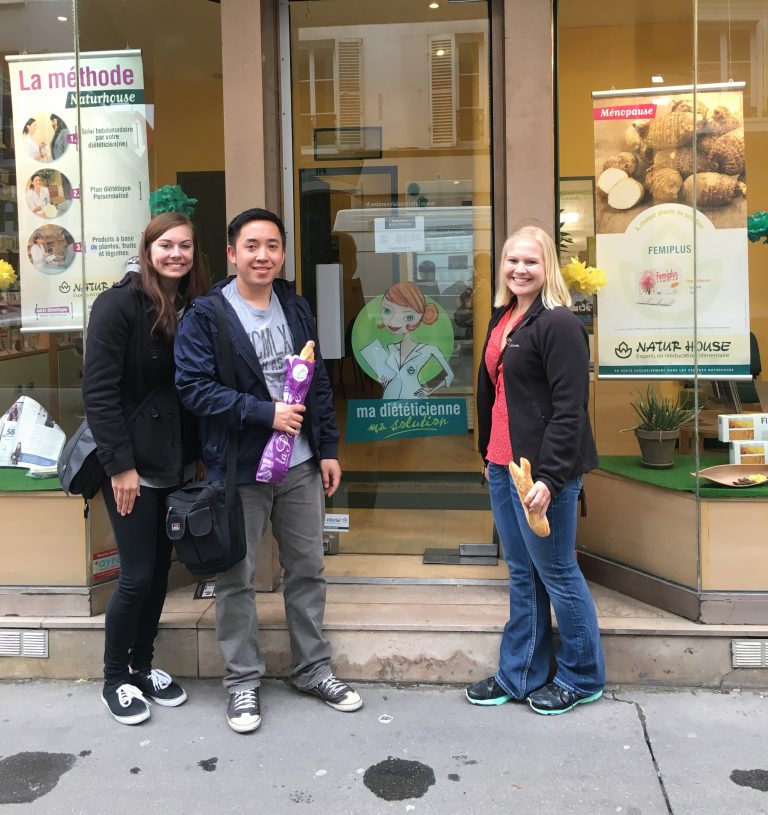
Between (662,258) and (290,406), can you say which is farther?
(662,258)

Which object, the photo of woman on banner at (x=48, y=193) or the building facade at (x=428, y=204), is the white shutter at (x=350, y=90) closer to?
the building facade at (x=428, y=204)

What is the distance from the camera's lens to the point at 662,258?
3844 mm

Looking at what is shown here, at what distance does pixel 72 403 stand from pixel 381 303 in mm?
1610

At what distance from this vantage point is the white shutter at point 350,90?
427 cm

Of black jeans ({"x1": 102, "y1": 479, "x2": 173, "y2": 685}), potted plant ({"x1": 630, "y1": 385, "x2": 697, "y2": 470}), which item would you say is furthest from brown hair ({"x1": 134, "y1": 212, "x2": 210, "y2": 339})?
potted plant ({"x1": 630, "y1": 385, "x2": 697, "y2": 470})

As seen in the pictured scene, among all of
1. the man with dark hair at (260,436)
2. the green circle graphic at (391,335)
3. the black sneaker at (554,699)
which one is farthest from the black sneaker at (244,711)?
the green circle graphic at (391,335)

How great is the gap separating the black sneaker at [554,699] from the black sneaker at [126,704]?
1.52m

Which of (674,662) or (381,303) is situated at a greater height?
(381,303)

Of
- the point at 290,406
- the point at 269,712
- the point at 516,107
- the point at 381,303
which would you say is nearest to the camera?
the point at 290,406

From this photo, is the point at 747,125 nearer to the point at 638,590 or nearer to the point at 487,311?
the point at 487,311

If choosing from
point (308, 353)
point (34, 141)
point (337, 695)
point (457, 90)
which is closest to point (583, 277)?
point (457, 90)

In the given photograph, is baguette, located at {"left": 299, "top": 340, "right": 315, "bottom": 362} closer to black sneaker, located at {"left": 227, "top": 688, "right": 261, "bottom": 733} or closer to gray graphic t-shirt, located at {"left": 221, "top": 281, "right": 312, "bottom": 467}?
gray graphic t-shirt, located at {"left": 221, "top": 281, "right": 312, "bottom": 467}

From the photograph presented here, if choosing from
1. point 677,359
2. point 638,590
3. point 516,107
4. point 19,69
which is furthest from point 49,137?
point 638,590

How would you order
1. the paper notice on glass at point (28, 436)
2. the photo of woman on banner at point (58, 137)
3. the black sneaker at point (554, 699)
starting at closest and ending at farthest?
the black sneaker at point (554, 699), the photo of woman on banner at point (58, 137), the paper notice on glass at point (28, 436)
